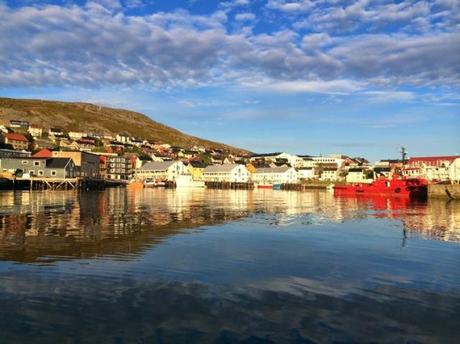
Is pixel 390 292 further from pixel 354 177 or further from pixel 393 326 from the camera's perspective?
pixel 354 177

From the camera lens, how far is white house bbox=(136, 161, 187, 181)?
489 ft

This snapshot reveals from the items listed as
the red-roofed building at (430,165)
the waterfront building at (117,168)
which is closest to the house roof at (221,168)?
the waterfront building at (117,168)

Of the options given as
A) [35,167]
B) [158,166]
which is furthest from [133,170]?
[35,167]

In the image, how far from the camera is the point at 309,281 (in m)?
11.7

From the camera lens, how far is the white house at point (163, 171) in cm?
14900

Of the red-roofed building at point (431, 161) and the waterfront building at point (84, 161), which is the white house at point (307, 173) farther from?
the waterfront building at point (84, 161)

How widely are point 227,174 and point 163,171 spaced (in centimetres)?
2079

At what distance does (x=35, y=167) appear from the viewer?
314 ft

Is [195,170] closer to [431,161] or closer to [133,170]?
[133,170]

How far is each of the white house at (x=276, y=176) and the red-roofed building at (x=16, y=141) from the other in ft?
252

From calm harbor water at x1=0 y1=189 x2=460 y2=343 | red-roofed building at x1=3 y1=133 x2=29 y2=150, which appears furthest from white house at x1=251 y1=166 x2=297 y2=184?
calm harbor water at x1=0 y1=189 x2=460 y2=343

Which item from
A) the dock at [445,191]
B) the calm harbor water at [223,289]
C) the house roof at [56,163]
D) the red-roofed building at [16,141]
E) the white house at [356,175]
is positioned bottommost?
the calm harbor water at [223,289]

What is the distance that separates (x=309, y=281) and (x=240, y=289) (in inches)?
79.7

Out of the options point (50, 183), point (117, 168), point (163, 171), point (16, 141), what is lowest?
point (50, 183)
